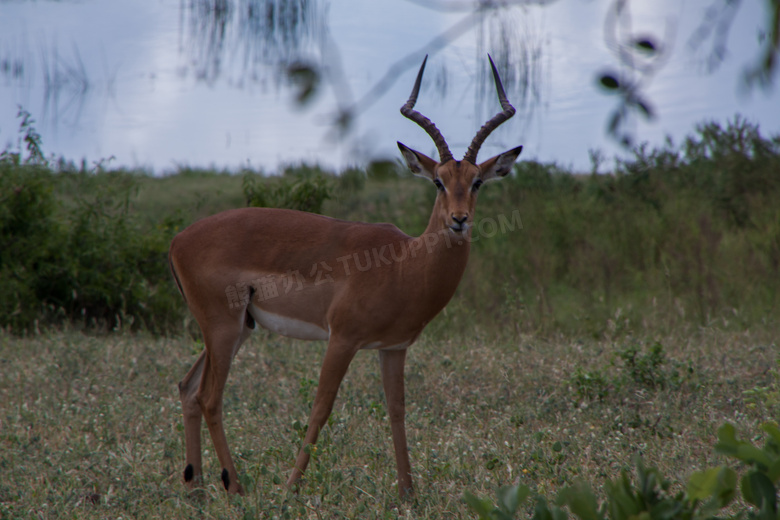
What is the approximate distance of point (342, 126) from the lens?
1.61m

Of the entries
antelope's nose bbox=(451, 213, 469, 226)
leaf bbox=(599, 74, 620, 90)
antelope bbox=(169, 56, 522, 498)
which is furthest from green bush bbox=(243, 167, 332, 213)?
leaf bbox=(599, 74, 620, 90)

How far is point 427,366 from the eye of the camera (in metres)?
6.35

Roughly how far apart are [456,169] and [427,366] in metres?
2.85

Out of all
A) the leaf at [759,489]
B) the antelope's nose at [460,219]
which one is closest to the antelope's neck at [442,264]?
the antelope's nose at [460,219]

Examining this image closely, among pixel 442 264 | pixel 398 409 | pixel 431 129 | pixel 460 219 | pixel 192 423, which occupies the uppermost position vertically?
pixel 431 129

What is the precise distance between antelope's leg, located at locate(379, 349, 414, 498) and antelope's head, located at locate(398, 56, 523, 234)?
811mm

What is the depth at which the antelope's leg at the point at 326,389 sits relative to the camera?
12.8 ft

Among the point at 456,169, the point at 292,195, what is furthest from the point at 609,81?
the point at 292,195

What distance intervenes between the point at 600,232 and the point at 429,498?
8831 mm

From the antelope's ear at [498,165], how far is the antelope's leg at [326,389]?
3.93 ft

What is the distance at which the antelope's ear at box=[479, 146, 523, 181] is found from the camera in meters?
4.03

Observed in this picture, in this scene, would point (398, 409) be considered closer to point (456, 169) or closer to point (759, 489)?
point (456, 169)

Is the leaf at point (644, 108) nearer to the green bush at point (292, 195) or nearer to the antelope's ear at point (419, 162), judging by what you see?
the antelope's ear at point (419, 162)

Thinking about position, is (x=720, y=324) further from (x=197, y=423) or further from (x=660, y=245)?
(x=197, y=423)
